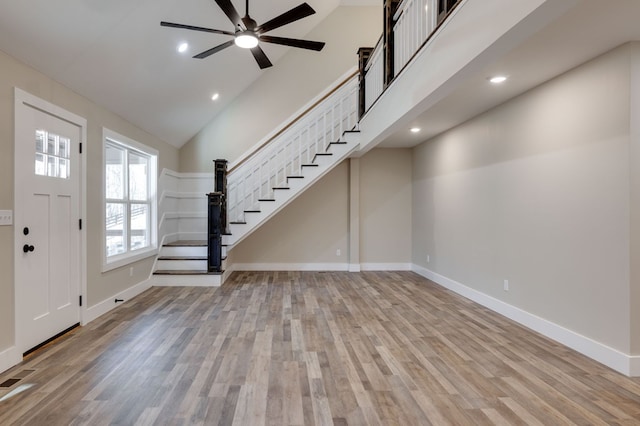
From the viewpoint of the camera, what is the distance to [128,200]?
507 centimetres

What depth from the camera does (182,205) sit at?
718cm

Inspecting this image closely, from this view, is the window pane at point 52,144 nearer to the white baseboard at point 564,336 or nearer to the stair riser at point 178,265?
the stair riser at point 178,265

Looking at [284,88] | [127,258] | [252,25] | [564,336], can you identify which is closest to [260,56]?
[252,25]

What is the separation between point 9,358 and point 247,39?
11.8ft

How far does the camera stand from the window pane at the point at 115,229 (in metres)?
4.59

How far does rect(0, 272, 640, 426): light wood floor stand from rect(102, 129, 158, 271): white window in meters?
1.02

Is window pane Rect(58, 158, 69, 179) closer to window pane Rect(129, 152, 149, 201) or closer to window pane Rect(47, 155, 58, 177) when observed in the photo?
window pane Rect(47, 155, 58, 177)

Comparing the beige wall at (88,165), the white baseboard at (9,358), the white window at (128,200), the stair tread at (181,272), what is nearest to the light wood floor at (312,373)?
the white baseboard at (9,358)

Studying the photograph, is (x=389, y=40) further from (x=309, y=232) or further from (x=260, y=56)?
(x=309, y=232)

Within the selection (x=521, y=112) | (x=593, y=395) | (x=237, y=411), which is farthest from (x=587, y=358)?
(x=237, y=411)

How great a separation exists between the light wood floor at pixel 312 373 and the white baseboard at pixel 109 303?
100 mm

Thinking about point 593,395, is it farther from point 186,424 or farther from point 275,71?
point 275,71

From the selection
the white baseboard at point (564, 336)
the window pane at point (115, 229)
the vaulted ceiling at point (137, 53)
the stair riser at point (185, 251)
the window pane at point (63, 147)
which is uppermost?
the vaulted ceiling at point (137, 53)

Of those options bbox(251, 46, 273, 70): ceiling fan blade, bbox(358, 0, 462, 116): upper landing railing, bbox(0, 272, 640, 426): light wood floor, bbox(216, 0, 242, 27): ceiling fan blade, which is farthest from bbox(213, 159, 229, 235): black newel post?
bbox(216, 0, 242, 27): ceiling fan blade
